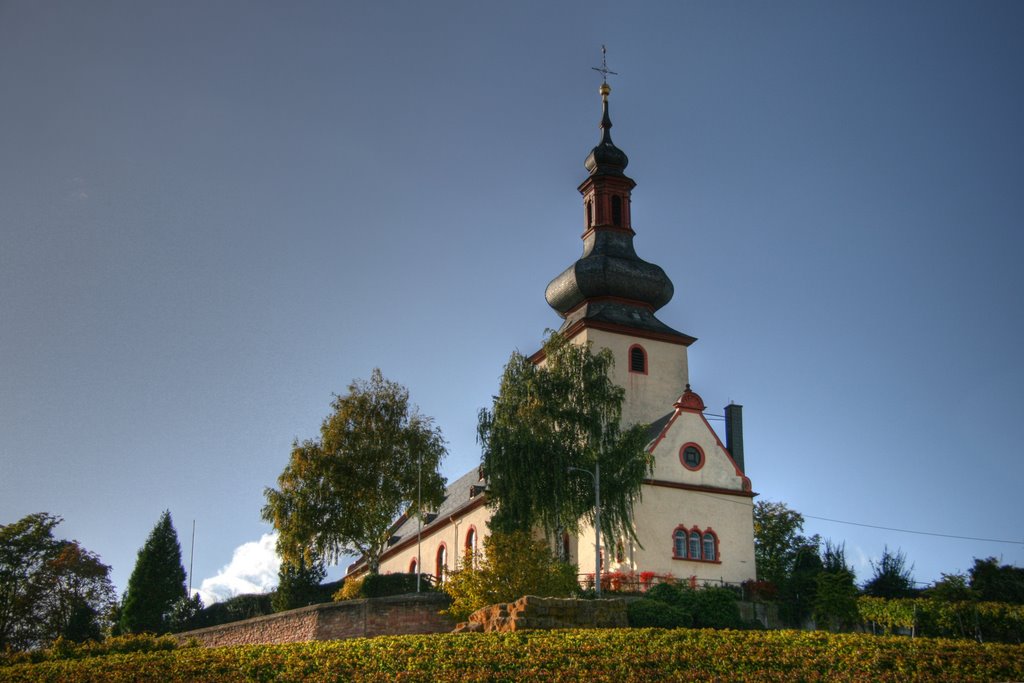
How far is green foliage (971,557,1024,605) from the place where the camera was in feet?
132

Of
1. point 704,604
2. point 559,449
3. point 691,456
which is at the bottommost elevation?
point 704,604

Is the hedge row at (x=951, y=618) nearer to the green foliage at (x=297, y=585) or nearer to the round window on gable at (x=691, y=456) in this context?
the round window on gable at (x=691, y=456)

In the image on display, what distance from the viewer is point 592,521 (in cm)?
4209

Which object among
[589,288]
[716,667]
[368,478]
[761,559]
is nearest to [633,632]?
[716,667]

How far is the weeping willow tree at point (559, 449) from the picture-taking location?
40.6m

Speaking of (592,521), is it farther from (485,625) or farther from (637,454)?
(485,625)

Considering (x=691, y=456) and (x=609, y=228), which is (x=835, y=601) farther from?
(x=609, y=228)

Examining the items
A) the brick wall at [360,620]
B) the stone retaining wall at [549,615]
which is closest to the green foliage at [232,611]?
the brick wall at [360,620]

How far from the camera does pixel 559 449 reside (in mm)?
41312

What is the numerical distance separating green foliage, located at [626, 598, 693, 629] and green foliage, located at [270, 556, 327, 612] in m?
17.8

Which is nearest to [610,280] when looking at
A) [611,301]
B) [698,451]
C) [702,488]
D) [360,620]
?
[611,301]

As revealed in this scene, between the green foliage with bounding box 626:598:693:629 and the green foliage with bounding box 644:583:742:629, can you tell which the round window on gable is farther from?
the green foliage with bounding box 626:598:693:629

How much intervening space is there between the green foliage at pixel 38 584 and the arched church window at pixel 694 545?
2645cm

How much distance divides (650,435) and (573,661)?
23880 millimetres
